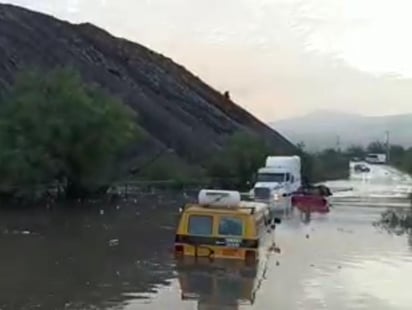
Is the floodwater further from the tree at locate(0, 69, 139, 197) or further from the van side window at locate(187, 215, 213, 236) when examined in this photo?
the tree at locate(0, 69, 139, 197)

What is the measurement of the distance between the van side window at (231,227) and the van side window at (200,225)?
30 cm

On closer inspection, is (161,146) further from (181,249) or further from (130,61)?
(181,249)

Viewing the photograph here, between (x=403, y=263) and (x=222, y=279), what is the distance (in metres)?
7.74

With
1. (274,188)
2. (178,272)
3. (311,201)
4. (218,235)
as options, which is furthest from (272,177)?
(178,272)

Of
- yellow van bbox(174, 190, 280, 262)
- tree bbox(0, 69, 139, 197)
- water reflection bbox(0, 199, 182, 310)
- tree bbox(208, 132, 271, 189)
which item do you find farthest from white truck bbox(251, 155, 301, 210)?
yellow van bbox(174, 190, 280, 262)

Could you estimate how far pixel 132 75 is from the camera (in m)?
122

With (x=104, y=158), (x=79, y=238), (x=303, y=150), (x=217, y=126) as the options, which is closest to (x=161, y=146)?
Answer: (x=303, y=150)

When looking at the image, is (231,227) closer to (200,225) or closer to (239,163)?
(200,225)

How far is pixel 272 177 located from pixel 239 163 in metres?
15.3

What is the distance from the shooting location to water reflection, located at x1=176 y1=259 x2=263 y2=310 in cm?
2013

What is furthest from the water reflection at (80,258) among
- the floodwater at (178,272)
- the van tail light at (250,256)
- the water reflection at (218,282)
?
the van tail light at (250,256)

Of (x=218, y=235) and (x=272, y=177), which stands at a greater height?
(x=272, y=177)

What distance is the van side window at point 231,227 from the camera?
2514cm

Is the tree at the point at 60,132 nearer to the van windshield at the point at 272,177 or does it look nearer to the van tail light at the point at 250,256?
the van windshield at the point at 272,177
